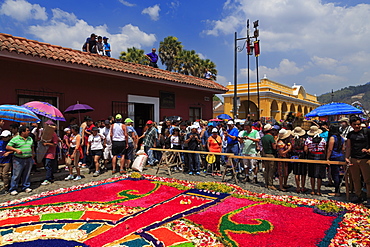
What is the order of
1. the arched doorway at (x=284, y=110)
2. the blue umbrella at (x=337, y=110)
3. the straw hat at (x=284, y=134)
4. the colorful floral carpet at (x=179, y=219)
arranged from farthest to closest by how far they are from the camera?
1. the arched doorway at (x=284, y=110)
2. the blue umbrella at (x=337, y=110)
3. the straw hat at (x=284, y=134)
4. the colorful floral carpet at (x=179, y=219)

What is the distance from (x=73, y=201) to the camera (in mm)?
5539

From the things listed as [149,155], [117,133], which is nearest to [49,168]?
[117,133]

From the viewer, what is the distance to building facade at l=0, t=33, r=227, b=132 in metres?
8.00

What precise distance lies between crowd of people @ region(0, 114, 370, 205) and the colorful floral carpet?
2.97ft

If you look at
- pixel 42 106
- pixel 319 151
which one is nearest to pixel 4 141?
pixel 42 106

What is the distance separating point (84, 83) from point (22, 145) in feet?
14.3

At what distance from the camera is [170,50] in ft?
105

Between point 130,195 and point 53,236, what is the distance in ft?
7.32

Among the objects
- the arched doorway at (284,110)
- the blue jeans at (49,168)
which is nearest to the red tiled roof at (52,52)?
the blue jeans at (49,168)

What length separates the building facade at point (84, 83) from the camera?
8000 millimetres

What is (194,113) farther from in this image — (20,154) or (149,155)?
(20,154)

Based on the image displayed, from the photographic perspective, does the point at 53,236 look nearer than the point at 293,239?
No

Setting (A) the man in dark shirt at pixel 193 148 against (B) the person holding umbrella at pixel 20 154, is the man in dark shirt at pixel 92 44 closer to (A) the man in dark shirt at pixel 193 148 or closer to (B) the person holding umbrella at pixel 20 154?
(B) the person holding umbrella at pixel 20 154

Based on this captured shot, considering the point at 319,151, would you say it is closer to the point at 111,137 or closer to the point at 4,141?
the point at 111,137
